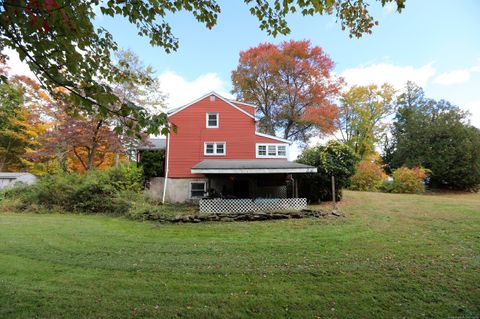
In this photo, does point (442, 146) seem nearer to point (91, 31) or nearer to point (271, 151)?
point (271, 151)

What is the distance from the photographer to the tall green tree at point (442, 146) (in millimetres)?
22594

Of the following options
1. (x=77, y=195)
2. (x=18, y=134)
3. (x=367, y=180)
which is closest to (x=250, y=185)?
(x=77, y=195)

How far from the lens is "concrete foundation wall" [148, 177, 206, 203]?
15695 mm

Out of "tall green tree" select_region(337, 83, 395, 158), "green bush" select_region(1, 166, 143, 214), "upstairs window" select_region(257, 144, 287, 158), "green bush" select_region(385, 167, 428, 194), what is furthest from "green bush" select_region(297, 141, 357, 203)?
"tall green tree" select_region(337, 83, 395, 158)

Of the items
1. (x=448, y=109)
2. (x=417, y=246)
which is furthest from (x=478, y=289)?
(x=448, y=109)

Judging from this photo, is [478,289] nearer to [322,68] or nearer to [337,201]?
[337,201]

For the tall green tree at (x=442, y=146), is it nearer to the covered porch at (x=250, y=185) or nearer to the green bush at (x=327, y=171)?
the green bush at (x=327, y=171)

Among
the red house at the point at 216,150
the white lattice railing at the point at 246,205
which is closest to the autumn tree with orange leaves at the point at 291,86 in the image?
the red house at the point at 216,150

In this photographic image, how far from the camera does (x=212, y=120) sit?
656 inches

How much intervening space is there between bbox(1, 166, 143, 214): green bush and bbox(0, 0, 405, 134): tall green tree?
32.9 ft

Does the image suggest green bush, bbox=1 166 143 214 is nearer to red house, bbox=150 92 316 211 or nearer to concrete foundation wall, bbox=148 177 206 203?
concrete foundation wall, bbox=148 177 206 203


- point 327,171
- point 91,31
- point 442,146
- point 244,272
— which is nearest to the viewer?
point 91,31

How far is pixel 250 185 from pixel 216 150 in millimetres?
3479

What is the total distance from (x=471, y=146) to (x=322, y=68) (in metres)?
16.2
